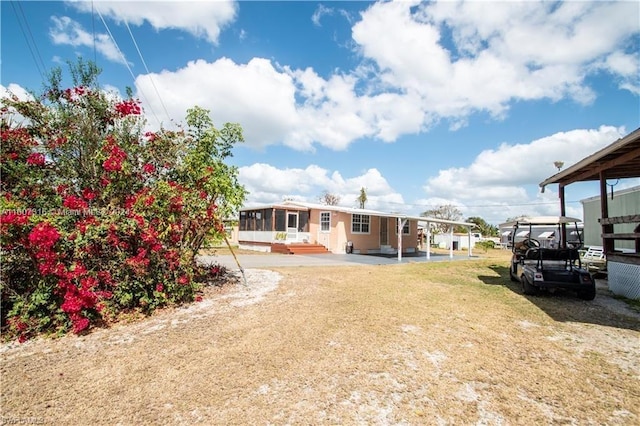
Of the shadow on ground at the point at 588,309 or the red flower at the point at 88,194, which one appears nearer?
the shadow on ground at the point at 588,309

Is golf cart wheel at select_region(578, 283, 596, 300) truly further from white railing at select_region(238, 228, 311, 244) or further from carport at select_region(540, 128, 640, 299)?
white railing at select_region(238, 228, 311, 244)

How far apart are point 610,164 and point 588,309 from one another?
13.5 feet

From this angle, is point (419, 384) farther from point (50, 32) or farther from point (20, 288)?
point (50, 32)

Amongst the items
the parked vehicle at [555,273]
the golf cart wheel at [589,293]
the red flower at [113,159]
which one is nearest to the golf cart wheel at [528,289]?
the parked vehicle at [555,273]

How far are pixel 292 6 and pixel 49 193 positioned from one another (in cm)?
806

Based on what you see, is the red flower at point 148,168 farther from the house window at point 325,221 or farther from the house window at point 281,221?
the house window at point 325,221

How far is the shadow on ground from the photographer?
5.63 metres

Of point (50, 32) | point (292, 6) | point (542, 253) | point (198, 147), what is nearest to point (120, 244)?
point (198, 147)

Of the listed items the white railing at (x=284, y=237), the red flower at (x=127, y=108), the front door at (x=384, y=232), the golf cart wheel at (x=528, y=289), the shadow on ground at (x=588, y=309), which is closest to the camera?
the shadow on ground at (x=588, y=309)

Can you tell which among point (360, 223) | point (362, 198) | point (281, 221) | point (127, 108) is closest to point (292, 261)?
point (281, 221)

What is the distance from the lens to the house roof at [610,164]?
6.95 metres

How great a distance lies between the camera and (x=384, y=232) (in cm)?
2147

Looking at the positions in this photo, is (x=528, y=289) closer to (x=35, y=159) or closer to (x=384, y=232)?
(x=35, y=159)

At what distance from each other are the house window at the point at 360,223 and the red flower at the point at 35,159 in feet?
52.1
